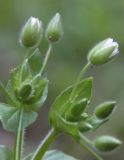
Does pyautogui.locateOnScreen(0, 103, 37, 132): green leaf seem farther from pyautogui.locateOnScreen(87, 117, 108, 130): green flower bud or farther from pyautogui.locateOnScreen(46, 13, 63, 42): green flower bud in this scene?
pyautogui.locateOnScreen(46, 13, 63, 42): green flower bud

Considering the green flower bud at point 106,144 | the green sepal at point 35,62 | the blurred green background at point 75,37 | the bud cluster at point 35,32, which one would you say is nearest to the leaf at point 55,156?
the green flower bud at point 106,144

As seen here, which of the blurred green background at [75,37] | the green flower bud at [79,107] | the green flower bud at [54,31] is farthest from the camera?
the blurred green background at [75,37]

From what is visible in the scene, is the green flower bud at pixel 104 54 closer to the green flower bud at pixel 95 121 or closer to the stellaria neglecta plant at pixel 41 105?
the stellaria neglecta plant at pixel 41 105

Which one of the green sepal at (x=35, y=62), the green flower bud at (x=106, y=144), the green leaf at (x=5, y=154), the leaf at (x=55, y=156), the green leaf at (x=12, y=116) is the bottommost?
the green leaf at (x=5, y=154)

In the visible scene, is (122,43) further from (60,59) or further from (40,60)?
(40,60)

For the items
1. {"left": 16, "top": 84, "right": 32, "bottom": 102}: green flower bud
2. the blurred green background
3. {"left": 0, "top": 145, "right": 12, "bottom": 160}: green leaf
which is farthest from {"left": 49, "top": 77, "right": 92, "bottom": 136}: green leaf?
the blurred green background

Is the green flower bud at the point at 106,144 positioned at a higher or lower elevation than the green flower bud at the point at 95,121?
lower

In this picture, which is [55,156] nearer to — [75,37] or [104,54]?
[104,54]
